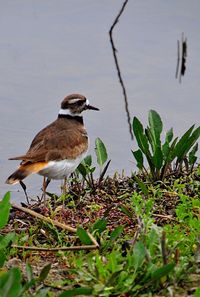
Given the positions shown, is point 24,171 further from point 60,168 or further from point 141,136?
point 141,136

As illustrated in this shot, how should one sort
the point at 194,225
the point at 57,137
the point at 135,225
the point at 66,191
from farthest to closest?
the point at 57,137, the point at 66,191, the point at 135,225, the point at 194,225

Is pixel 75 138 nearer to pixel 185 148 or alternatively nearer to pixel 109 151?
pixel 109 151

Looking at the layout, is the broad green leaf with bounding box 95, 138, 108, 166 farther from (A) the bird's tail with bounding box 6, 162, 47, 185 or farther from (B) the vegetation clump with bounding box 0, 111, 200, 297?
(A) the bird's tail with bounding box 6, 162, 47, 185

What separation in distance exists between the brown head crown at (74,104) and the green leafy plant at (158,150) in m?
1.17

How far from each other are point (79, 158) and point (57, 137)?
49 centimetres

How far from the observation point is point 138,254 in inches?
167

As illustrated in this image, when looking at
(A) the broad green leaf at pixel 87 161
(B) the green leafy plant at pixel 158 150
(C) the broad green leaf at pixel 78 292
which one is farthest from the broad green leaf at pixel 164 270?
(A) the broad green leaf at pixel 87 161

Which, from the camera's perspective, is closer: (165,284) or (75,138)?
(165,284)

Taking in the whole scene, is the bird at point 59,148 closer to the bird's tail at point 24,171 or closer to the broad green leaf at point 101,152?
the bird's tail at point 24,171

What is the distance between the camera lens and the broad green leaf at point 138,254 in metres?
4.21

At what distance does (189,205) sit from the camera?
5.26 meters

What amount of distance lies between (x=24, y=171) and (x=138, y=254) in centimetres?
219

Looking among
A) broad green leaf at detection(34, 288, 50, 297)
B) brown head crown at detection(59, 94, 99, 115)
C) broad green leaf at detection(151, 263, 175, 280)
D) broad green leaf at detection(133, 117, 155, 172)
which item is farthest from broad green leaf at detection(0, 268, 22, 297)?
brown head crown at detection(59, 94, 99, 115)

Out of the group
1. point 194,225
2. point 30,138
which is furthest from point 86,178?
point 194,225
